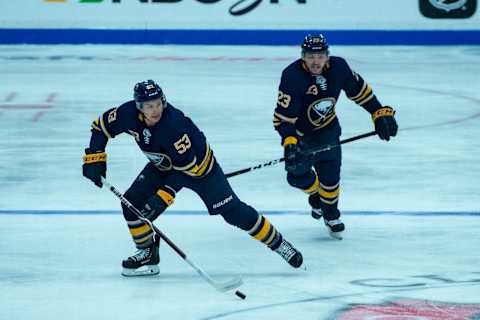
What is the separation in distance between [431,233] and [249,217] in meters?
1.54

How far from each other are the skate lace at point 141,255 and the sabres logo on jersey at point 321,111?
4.68 feet

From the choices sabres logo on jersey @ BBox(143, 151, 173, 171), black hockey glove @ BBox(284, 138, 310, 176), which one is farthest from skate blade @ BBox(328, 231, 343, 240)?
sabres logo on jersey @ BBox(143, 151, 173, 171)

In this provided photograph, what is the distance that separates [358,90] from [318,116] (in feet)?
0.98

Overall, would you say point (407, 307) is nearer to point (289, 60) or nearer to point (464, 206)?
point (464, 206)

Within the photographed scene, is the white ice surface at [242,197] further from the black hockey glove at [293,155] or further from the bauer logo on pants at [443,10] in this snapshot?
the bauer logo on pants at [443,10]

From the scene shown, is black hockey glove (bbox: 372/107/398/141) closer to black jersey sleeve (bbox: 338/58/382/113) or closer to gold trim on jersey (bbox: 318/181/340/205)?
black jersey sleeve (bbox: 338/58/382/113)

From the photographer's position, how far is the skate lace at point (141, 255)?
6370 mm

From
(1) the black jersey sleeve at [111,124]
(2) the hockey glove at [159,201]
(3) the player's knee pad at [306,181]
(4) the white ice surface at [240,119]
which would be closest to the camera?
(2) the hockey glove at [159,201]

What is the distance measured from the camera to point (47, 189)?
860 centimetres

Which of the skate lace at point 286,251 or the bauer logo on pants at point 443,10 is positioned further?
the bauer logo on pants at point 443,10

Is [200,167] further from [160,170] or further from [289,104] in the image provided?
[289,104]

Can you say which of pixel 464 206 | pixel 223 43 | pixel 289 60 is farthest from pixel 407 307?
pixel 223 43

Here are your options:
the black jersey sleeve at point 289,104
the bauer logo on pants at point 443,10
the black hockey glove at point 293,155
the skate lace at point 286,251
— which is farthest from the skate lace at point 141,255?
the bauer logo on pants at point 443,10

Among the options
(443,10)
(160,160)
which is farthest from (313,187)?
(443,10)
